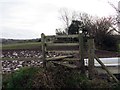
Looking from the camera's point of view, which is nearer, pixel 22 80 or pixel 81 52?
pixel 22 80

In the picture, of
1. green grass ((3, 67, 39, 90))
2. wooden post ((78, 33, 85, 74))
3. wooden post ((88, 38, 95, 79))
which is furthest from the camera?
wooden post ((78, 33, 85, 74))

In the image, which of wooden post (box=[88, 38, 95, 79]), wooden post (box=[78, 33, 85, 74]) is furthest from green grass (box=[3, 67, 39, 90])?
wooden post (box=[88, 38, 95, 79])

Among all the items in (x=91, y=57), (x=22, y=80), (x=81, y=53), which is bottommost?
(x=22, y=80)

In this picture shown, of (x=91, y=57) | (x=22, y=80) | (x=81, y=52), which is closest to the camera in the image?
(x=22, y=80)

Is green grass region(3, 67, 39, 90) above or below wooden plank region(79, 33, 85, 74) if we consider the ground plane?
below

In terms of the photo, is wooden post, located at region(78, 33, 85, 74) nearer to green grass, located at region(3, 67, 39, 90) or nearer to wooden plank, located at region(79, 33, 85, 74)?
wooden plank, located at region(79, 33, 85, 74)

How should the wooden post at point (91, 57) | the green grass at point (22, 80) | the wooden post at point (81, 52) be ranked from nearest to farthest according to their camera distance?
the green grass at point (22, 80) < the wooden post at point (91, 57) < the wooden post at point (81, 52)

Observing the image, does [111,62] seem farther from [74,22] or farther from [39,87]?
[74,22]

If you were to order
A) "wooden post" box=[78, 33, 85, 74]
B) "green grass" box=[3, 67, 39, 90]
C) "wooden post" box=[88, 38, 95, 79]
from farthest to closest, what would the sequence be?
"wooden post" box=[78, 33, 85, 74] → "wooden post" box=[88, 38, 95, 79] → "green grass" box=[3, 67, 39, 90]

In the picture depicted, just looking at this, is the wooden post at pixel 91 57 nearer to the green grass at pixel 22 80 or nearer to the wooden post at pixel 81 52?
the wooden post at pixel 81 52

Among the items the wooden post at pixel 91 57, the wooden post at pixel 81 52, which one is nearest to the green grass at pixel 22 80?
the wooden post at pixel 81 52

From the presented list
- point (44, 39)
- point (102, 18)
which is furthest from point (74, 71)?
point (102, 18)

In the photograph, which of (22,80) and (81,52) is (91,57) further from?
(22,80)

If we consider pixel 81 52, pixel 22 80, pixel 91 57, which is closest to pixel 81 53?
pixel 81 52
